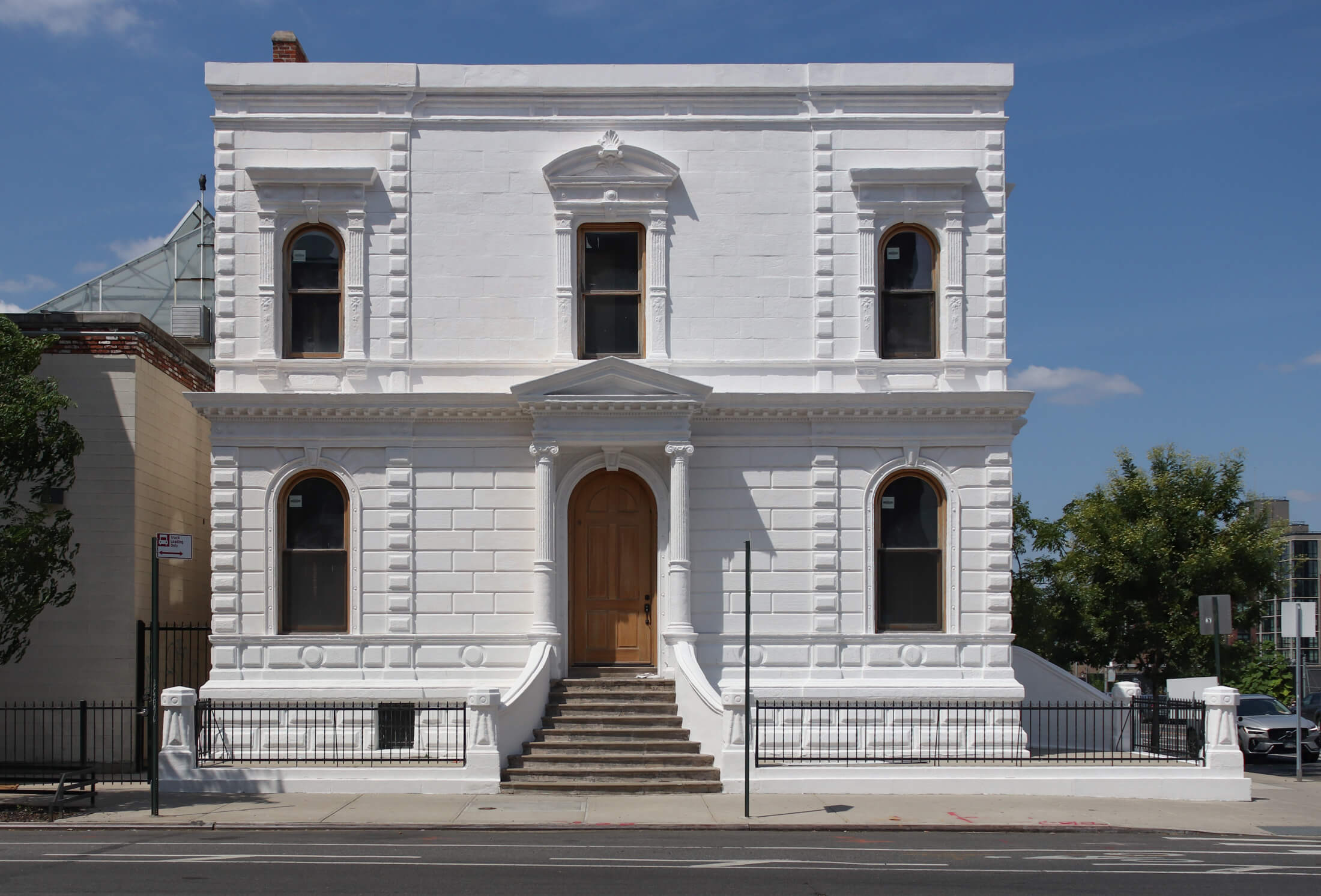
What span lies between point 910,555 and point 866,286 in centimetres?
409

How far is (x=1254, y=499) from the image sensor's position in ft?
93.8

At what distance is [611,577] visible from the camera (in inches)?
773

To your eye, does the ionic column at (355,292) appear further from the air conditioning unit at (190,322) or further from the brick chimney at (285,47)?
the air conditioning unit at (190,322)

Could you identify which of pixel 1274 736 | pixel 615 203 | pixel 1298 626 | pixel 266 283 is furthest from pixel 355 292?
pixel 1274 736

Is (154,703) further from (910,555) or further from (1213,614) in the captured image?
(1213,614)

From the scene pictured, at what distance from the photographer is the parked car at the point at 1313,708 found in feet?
98.9

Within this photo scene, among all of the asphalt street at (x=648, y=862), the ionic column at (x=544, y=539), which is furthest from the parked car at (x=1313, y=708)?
the ionic column at (x=544, y=539)

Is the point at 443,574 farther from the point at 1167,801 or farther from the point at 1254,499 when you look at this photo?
the point at 1254,499

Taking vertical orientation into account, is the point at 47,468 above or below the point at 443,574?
above

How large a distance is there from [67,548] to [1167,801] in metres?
16.2

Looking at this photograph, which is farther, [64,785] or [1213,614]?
[1213,614]

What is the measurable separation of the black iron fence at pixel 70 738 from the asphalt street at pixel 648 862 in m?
5.03

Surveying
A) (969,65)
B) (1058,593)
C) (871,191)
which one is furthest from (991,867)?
(1058,593)

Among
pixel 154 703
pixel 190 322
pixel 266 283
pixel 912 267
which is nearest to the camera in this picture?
pixel 154 703
